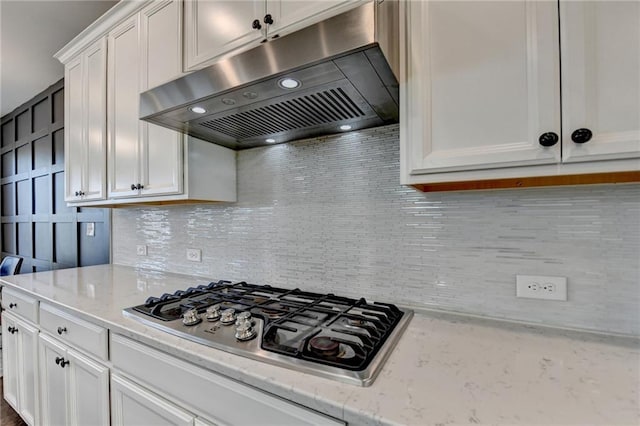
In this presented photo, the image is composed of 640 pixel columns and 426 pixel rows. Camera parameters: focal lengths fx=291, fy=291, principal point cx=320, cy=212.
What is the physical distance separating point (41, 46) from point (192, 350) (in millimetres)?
2986

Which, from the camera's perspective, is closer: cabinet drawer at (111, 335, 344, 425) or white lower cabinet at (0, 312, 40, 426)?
cabinet drawer at (111, 335, 344, 425)

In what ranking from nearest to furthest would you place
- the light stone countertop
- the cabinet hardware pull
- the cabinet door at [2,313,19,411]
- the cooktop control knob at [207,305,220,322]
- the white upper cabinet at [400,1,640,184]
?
1. the light stone countertop
2. the white upper cabinet at [400,1,640,184]
3. the cooktop control knob at [207,305,220,322]
4. the cabinet hardware pull
5. the cabinet door at [2,313,19,411]

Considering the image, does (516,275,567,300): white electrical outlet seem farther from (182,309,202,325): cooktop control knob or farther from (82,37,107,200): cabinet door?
(82,37,107,200): cabinet door

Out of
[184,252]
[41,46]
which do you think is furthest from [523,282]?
[41,46]

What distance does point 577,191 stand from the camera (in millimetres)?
916

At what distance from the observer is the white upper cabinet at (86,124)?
1.82 meters

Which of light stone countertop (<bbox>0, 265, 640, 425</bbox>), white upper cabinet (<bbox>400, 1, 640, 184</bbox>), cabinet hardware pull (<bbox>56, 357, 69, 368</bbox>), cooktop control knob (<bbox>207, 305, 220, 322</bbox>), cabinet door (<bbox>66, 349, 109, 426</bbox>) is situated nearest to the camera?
light stone countertop (<bbox>0, 265, 640, 425</bbox>)

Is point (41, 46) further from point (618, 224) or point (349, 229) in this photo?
point (618, 224)

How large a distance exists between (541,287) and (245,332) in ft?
3.19

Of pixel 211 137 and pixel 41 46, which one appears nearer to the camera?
Result: pixel 211 137

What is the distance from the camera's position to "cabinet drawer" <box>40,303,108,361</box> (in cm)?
115

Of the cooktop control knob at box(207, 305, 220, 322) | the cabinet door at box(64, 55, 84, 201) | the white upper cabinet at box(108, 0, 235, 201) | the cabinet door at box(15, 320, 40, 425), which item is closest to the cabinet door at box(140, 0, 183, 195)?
→ the white upper cabinet at box(108, 0, 235, 201)

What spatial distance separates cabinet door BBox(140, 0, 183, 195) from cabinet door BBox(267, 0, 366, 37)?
1.86 feet

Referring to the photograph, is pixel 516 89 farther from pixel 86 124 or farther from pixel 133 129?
pixel 86 124
